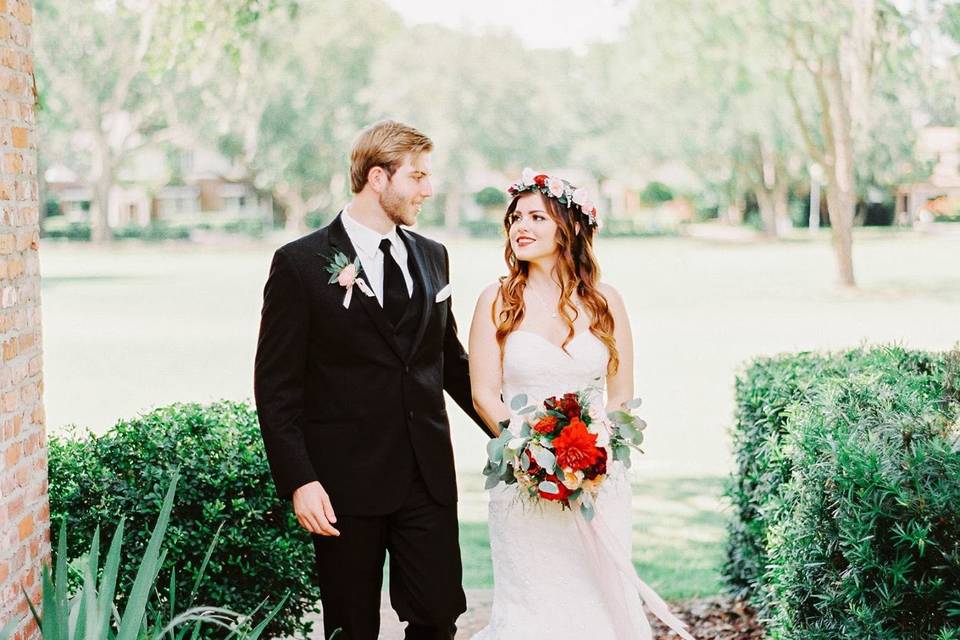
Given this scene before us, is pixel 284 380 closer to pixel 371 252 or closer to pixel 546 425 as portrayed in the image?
pixel 371 252

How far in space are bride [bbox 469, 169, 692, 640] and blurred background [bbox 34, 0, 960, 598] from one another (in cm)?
206

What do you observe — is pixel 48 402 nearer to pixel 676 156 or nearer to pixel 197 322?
pixel 197 322

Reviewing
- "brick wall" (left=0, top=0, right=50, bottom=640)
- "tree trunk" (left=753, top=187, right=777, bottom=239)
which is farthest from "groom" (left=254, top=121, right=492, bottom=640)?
"tree trunk" (left=753, top=187, right=777, bottom=239)

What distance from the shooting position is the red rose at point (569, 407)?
384cm

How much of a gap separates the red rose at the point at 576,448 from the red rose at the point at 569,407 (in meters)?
0.06

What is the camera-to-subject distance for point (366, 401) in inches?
158

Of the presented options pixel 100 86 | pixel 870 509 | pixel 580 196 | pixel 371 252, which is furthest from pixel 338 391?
pixel 100 86

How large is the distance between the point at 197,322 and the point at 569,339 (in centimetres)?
2125

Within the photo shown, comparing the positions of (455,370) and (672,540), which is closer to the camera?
(455,370)

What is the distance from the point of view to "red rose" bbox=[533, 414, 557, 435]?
12.5 feet

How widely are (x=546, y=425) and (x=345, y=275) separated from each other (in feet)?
2.83

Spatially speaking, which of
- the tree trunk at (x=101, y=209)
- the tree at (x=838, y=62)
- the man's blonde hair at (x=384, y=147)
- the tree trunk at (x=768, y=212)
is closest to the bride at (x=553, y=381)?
the man's blonde hair at (x=384, y=147)

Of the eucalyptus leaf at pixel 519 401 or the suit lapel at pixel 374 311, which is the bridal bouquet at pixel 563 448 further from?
the suit lapel at pixel 374 311

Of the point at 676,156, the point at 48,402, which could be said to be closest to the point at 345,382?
the point at 48,402
